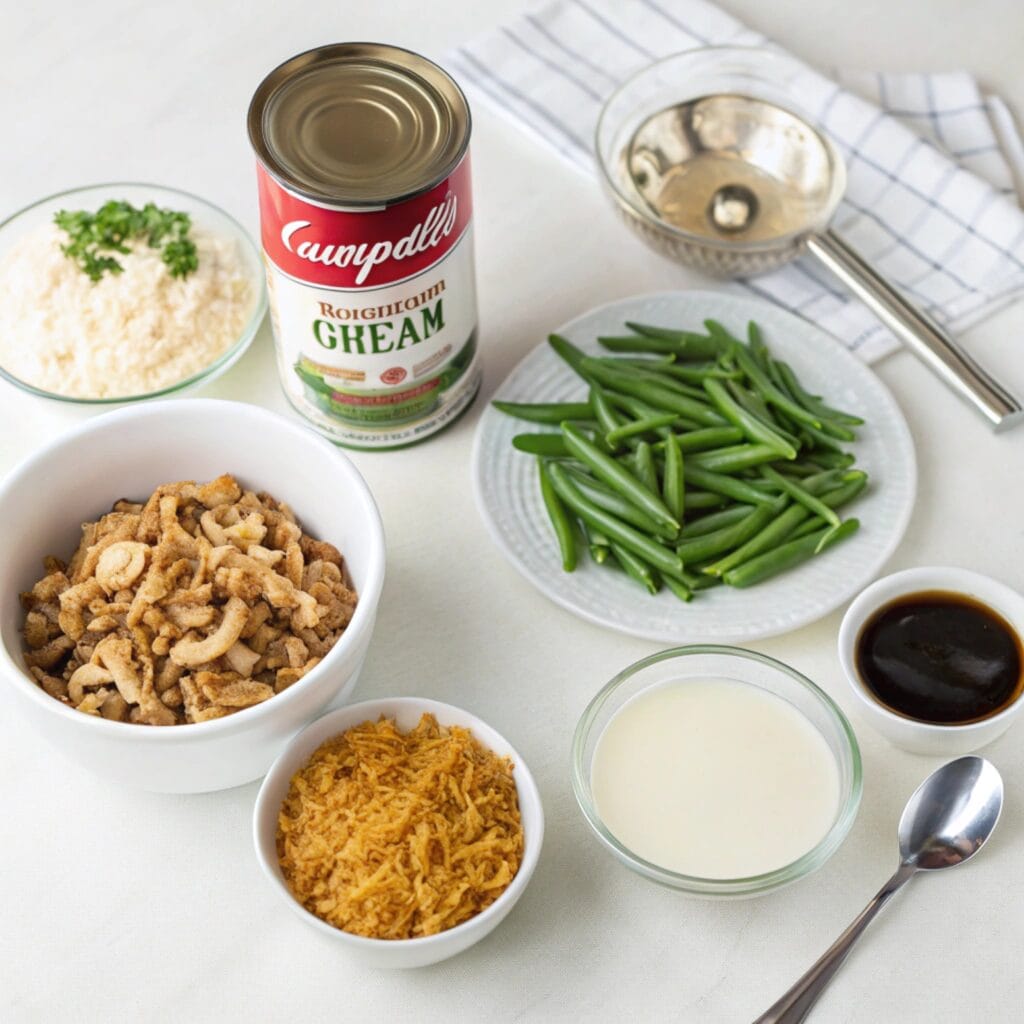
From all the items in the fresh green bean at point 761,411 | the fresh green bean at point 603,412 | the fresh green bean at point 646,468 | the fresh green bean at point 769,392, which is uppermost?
the fresh green bean at point 769,392

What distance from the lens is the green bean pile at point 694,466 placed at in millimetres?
1766

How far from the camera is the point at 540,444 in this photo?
1.88 m

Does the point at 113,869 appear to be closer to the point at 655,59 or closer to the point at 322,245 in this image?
the point at 322,245

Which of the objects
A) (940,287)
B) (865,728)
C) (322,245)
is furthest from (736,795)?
(940,287)

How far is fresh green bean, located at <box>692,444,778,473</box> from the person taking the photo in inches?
71.0

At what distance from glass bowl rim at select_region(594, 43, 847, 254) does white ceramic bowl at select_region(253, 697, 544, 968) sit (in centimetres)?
86

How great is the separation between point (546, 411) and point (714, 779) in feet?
1.99

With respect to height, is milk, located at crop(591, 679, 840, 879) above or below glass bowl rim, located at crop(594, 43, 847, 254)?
below

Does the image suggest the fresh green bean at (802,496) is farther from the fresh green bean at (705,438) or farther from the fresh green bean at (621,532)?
the fresh green bean at (621,532)

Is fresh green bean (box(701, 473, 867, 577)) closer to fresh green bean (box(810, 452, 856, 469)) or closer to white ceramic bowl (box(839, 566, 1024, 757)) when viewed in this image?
fresh green bean (box(810, 452, 856, 469))

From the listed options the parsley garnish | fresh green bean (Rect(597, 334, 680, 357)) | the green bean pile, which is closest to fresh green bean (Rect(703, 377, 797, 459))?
the green bean pile

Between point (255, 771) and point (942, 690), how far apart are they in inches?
31.6

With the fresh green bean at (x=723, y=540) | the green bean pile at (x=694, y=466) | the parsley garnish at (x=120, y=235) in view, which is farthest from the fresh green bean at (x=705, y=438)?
the parsley garnish at (x=120, y=235)

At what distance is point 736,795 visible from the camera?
153 centimetres
